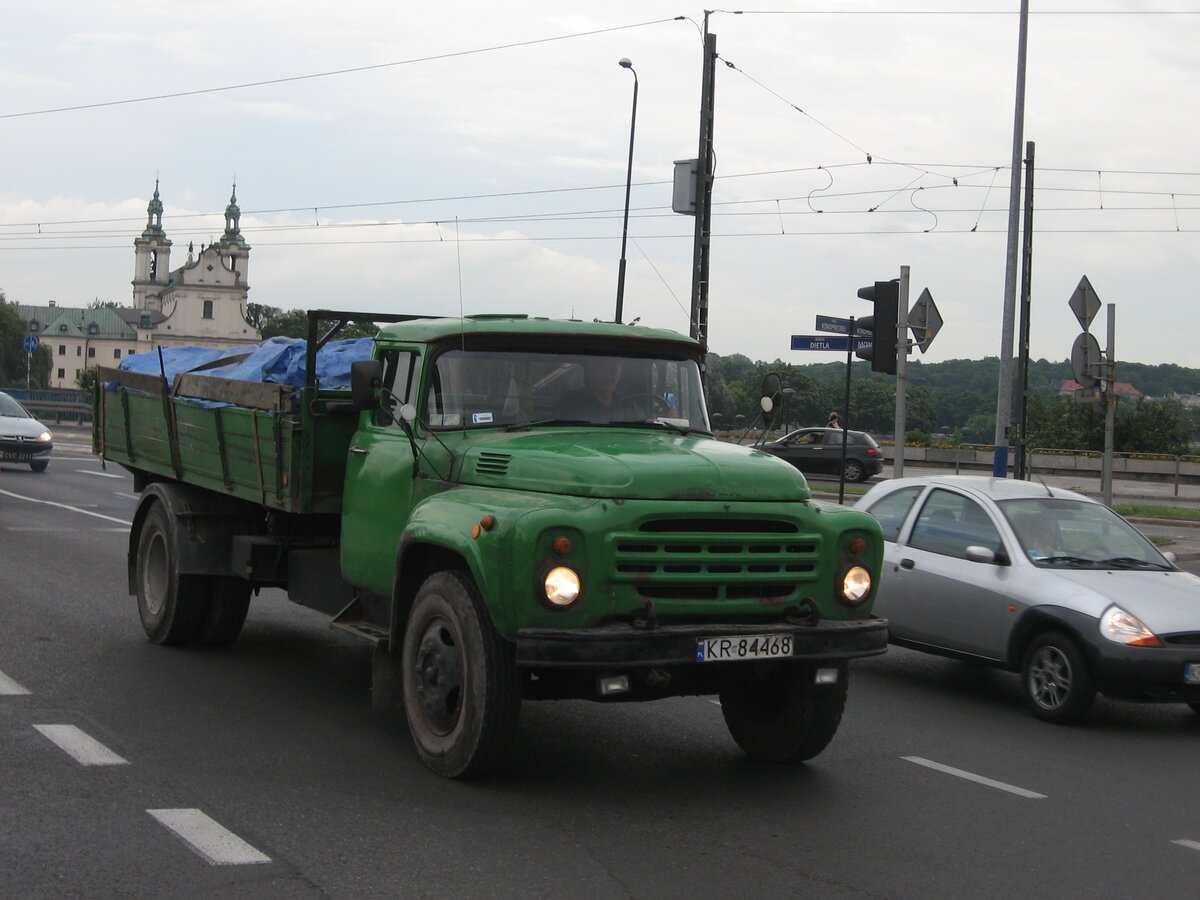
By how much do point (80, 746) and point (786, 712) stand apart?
11.1 ft

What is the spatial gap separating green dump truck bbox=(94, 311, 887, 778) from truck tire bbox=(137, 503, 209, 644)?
33.7 inches

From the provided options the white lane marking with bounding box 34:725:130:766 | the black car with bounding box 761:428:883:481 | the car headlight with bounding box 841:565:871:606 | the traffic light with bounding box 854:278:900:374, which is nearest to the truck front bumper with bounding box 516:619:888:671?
the car headlight with bounding box 841:565:871:606

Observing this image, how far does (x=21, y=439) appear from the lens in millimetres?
28953

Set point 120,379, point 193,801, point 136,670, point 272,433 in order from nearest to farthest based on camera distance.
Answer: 1. point 193,801
2. point 272,433
3. point 136,670
4. point 120,379

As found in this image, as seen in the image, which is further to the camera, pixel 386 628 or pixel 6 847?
pixel 386 628

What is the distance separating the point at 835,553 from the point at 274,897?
2945mm

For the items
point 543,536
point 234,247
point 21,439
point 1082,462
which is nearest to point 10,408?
point 21,439

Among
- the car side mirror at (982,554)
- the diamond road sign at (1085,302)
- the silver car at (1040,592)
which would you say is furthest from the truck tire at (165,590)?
the diamond road sign at (1085,302)

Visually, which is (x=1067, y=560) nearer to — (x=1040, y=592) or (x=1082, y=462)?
(x=1040, y=592)

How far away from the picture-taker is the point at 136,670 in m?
8.85

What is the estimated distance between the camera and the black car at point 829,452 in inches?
1512

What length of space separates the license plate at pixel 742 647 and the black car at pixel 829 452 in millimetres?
31872

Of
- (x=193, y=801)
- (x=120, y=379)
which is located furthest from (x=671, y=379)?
(x=120, y=379)

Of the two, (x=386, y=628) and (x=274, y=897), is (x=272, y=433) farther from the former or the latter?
(x=274, y=897)
